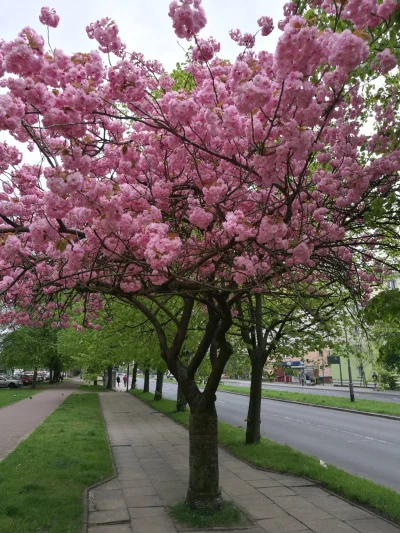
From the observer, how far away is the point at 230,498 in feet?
22.2

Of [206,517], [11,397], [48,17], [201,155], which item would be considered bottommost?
[206,517]

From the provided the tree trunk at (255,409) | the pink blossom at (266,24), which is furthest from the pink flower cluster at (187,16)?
the tree trunk at (255,409)

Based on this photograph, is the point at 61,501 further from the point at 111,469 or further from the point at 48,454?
the point at 48,454

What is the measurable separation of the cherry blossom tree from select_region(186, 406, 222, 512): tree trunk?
0.02m

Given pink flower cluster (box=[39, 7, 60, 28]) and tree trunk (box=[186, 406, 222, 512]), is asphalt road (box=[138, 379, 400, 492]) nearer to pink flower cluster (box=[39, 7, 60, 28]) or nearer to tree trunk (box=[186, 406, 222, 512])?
tree trunk (box=[186, 406, 222, 512])

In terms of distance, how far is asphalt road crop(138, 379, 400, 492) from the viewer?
10.2m

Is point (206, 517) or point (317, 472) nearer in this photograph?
point (206, 517)

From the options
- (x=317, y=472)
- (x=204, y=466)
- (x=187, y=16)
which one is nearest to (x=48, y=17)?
(x=187, y=16)

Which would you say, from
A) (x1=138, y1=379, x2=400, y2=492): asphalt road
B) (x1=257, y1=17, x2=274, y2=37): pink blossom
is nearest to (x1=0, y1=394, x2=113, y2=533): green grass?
(x1=138, y1=379, x2=400, y2=492): asphalt road

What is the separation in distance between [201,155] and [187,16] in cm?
175

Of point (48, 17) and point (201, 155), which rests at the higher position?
point (48, 17)

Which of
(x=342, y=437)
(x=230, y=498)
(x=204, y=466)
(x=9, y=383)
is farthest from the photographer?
(x=9, y=383)

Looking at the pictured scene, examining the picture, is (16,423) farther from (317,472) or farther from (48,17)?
(48,17)

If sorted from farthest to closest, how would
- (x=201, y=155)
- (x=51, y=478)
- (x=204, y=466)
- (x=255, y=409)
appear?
1. (x=255, y=409)
2. (x=51, y=478)
3. (x=204, y=466)
4. (x=201, y=155)
